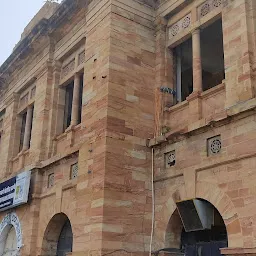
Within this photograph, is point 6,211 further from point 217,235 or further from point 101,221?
point 217,235

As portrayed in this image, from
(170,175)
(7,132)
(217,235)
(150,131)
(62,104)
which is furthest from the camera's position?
(7,132)

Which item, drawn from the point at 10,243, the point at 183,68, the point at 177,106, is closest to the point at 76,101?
the point at 183,68

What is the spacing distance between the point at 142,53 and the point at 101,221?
4.38m

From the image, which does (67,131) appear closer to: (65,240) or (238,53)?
(65,240)

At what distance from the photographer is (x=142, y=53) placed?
11305mm

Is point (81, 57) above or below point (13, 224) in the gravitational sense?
above

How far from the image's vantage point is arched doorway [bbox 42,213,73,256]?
12297 millimetres

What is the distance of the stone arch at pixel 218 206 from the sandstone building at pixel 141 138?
0.02 m

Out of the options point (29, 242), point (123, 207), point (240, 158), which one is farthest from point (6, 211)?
point (240, 158)

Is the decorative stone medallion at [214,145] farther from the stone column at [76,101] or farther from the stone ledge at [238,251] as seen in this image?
the stone column at [76,101]

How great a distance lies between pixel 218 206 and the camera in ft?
27.9

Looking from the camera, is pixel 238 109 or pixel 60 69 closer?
pixel 238 109

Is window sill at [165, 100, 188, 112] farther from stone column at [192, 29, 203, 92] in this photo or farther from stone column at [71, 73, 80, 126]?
stone column at [71, 73, 80, 126]

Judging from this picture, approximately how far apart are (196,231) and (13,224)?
22.2ft
